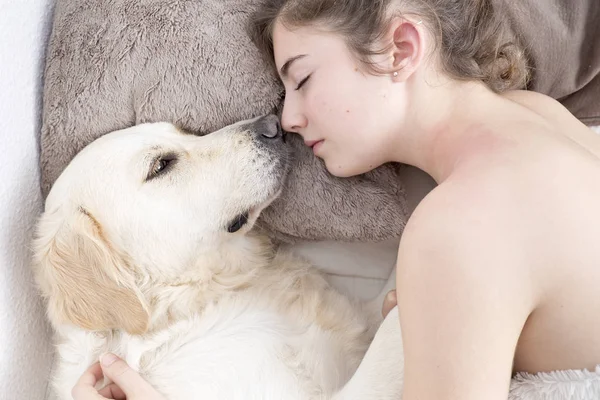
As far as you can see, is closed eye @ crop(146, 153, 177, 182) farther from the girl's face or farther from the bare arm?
the bare arm

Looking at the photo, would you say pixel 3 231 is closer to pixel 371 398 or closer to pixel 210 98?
pixel 210 98

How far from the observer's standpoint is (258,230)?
6.32ft

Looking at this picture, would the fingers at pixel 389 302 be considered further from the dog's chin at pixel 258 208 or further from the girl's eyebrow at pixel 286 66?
the girl's eyebrow at pixel 286 66

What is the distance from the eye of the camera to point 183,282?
5.52ft

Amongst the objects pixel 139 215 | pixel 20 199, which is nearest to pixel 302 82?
pixel 139 215

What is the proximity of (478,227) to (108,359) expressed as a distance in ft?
3.36

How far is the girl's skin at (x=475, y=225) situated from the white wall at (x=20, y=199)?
0.27 metres

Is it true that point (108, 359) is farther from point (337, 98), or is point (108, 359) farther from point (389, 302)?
point (337, 98)

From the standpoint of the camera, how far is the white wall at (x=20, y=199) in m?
1.67

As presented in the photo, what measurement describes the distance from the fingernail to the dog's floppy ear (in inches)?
3.0

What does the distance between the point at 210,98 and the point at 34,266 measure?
71 cm

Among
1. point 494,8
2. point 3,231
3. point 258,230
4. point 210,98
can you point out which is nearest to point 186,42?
point 210,98

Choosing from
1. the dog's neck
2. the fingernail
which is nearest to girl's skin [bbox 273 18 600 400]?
the dog's neck

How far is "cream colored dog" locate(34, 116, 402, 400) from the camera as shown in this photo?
1.55 meters
